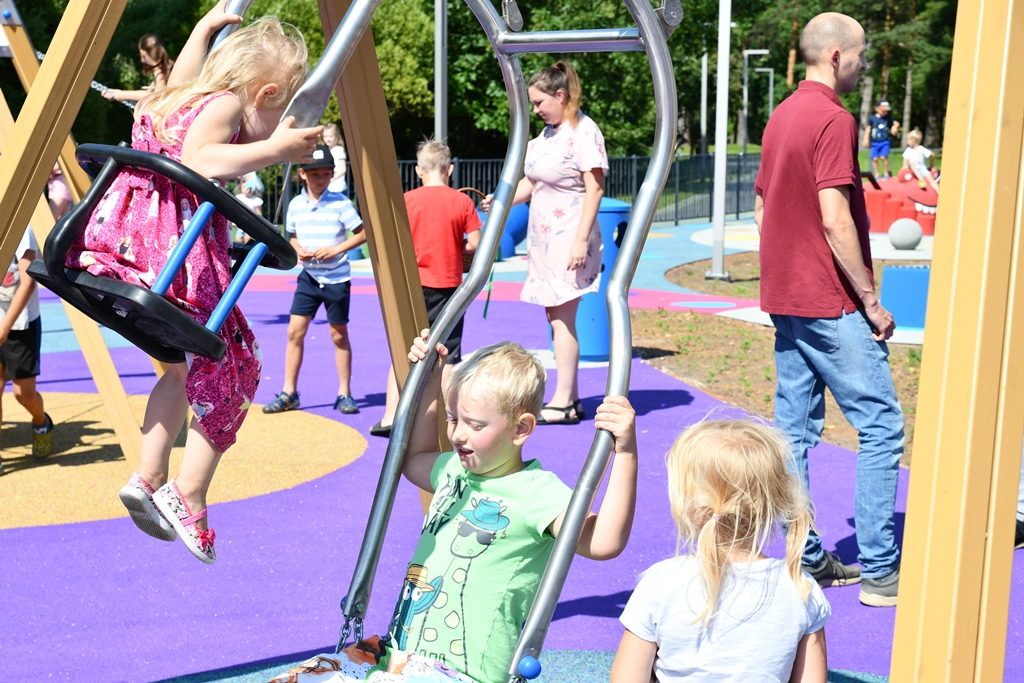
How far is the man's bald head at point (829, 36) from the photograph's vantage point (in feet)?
12.6

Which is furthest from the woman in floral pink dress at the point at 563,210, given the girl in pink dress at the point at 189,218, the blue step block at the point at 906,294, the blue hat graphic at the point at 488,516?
the blue step block at the point at 906,294

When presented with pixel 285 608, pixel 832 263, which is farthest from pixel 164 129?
pixel 832 263

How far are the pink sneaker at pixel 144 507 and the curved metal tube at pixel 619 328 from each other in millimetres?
984

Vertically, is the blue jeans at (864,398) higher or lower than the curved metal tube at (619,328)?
lower

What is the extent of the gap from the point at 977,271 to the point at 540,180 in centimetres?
476

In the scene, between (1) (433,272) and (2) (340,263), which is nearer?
(1) (433,272)

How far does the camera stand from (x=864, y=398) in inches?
152

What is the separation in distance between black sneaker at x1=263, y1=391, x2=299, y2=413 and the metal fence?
1341cm

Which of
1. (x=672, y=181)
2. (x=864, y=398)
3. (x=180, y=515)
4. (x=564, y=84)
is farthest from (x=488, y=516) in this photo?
(x=672, y=181)

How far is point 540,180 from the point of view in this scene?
6.28 metres

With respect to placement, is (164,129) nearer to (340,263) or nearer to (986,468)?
(986,468)

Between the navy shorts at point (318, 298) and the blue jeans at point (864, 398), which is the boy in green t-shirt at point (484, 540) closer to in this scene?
the blue jeans at point (864, 398)

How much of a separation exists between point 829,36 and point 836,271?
2.66ft

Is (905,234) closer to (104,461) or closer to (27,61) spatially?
(104,461)
